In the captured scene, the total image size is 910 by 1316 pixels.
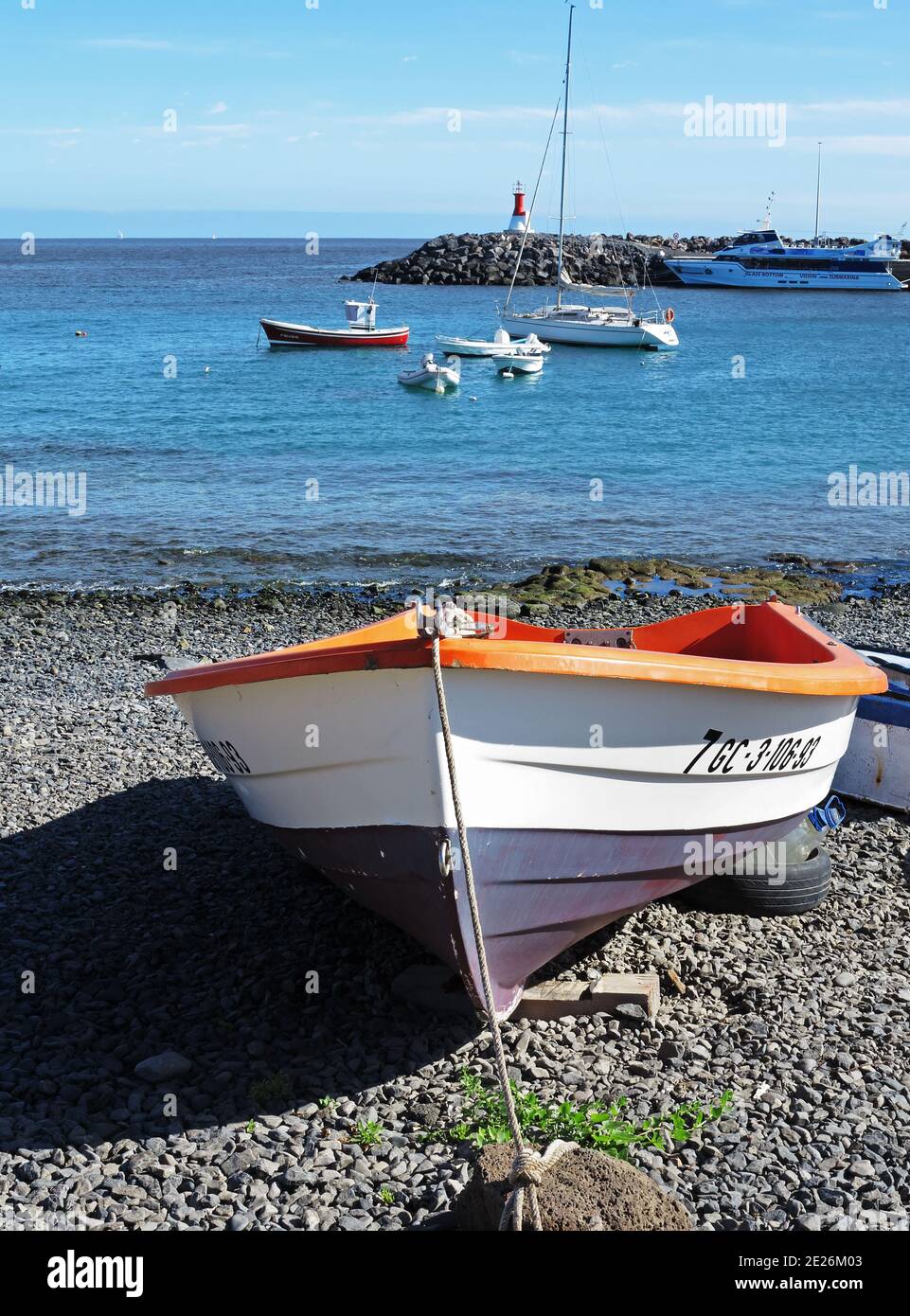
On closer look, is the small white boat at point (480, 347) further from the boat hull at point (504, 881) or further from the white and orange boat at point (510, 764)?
the boat hull at point (504, 881)

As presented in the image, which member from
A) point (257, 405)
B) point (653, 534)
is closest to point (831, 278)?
point (257, 405)

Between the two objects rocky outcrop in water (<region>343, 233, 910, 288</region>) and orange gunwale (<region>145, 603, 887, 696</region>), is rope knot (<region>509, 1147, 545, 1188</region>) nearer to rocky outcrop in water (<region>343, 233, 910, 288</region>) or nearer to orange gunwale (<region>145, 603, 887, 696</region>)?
orange gunwale (<region>145, 603, 887, 696</region>)

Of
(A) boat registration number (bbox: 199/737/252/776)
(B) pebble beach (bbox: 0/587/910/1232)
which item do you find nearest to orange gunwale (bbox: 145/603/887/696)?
(A) boat registration number (bbox: 199/737/252/776)

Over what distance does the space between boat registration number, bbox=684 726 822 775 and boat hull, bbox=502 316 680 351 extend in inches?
1895

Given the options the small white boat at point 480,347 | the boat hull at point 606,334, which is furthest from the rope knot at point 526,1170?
the boat hull at point 606,334

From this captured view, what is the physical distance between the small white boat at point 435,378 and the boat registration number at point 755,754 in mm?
32023

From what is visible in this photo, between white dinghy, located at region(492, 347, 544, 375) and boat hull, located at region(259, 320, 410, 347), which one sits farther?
boat hull, located at region(259, 320, 410, 347)

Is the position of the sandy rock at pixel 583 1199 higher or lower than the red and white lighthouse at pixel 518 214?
lower

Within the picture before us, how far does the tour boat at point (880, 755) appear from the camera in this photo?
24.5 feet

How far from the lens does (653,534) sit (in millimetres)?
19734

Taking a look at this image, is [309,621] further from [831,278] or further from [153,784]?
[831,278]

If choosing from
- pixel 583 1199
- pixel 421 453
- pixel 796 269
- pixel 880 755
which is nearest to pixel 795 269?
pixel 796 269

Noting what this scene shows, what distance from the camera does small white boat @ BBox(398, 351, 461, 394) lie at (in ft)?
120

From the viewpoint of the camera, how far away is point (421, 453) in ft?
91.0
